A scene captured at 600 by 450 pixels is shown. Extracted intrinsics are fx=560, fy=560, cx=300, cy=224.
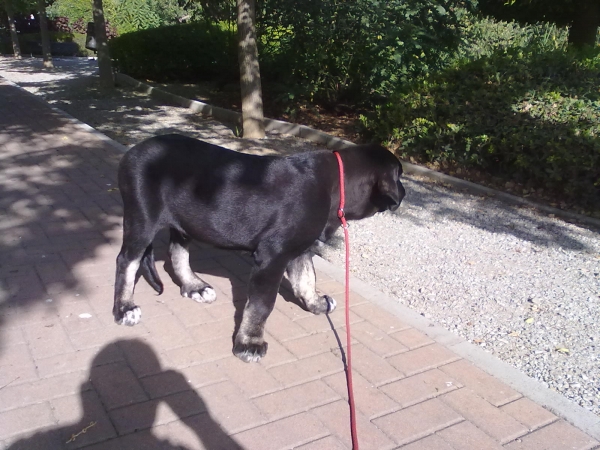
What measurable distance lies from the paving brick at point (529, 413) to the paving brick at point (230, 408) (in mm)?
1387

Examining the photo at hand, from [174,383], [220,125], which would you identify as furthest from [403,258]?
[220,125]

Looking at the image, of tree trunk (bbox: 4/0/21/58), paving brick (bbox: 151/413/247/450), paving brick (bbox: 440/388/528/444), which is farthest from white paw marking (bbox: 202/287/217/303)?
tree trunk (bbox: 4/0/21/58)

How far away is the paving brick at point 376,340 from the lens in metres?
3.62

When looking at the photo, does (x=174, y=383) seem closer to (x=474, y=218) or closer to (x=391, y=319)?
(x=391, y=319)

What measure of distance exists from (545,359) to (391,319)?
1037mm

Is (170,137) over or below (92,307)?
over

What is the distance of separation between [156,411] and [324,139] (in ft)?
23.8

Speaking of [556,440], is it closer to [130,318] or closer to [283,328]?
[283,328]

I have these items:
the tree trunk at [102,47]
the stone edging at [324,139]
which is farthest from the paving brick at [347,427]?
the tree trunk at [102,47]

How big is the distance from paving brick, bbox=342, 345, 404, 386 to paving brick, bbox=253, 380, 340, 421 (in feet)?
0.91

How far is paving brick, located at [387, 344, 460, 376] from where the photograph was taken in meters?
3.44

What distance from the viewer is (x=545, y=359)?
367 cm

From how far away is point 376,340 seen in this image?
3738 millimetres

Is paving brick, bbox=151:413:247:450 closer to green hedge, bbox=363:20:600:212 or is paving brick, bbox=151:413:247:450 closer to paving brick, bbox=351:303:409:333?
paving brick, bbox=351:303:409:333
